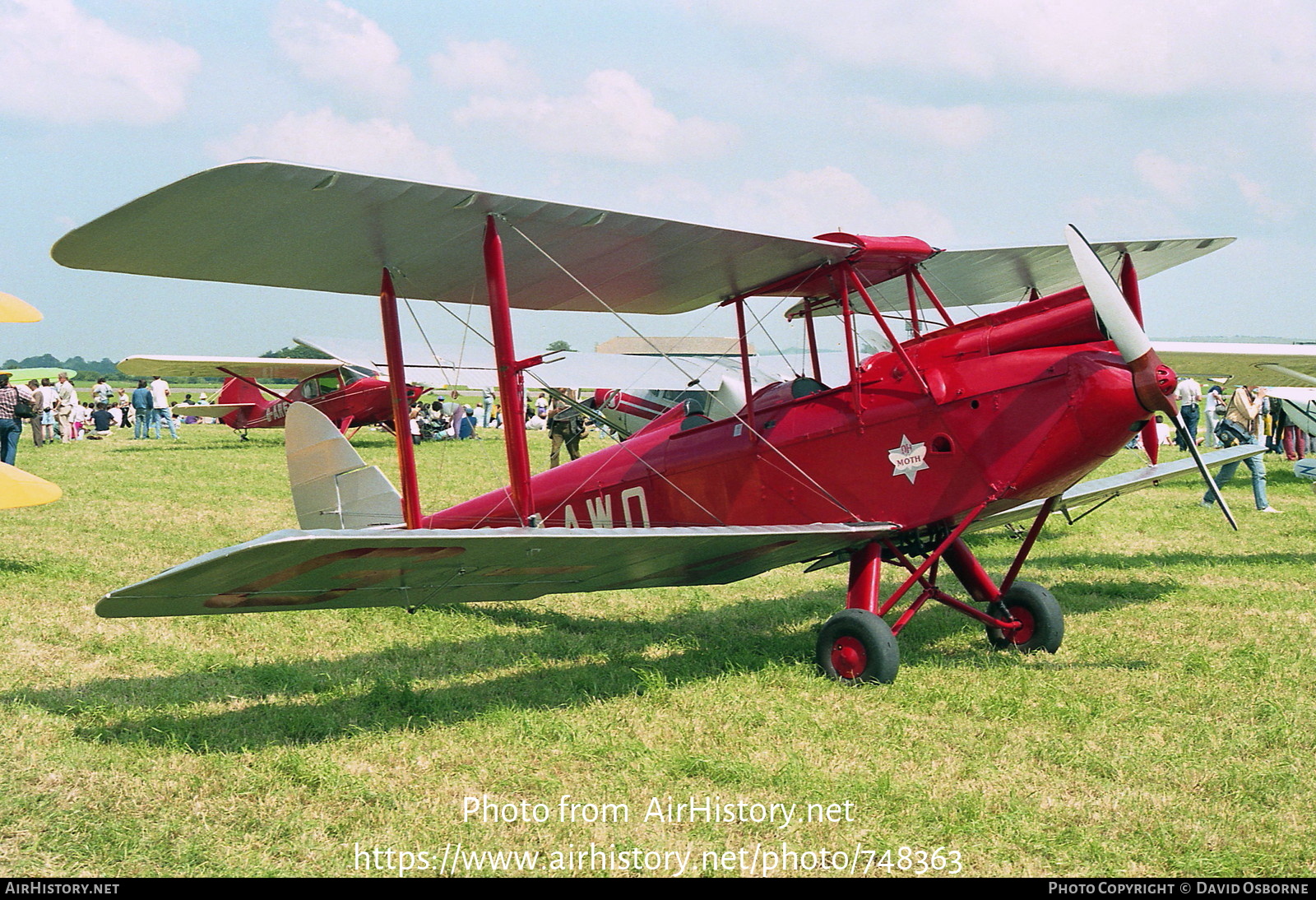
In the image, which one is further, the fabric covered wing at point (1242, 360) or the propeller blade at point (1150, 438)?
the fabric covered wing at point (1242, 360)

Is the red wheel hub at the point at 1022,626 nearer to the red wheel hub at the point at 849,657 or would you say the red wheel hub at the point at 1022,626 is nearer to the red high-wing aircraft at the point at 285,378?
the red wheel hub at the point at 849,657

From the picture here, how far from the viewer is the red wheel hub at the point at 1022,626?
20.6 ft

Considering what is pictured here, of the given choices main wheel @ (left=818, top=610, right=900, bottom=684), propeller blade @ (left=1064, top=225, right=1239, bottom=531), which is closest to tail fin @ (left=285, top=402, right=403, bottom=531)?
main wheel @ (left=818, top=610, right=900, bottom=684)

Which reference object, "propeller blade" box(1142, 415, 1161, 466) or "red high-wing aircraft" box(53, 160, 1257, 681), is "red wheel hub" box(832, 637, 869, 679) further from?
"propeller blade" box(1142, 415, 1161, 466)

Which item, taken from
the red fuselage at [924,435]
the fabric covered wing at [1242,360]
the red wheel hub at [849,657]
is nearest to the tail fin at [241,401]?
the fabric covered wing at [1242,360]

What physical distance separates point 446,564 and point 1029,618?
3.76m

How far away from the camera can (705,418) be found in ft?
22.4

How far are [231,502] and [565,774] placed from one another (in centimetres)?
1133

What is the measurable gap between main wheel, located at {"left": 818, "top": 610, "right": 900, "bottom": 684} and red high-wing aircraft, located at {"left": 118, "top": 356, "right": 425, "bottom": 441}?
20.6 m

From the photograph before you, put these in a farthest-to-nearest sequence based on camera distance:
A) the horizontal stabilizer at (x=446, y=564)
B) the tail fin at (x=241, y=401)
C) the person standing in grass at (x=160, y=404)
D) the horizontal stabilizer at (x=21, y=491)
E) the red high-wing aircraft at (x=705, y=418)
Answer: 1. the tail fin at (x=241, y=401)
2. the person standing in grass at (x=160, y=404)
3. the horizontal stabilizer at (x=21, y=491)
4. the red high-wing aircraft at (x=705, y=418)
5. the horizontal stabilizer at (x=446, y=564)

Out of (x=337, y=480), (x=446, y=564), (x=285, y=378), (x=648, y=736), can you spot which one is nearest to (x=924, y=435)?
(x=648, y=736)

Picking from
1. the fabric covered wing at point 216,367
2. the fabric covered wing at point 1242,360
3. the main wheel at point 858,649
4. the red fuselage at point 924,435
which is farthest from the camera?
the fabric covered wing at point 216,367

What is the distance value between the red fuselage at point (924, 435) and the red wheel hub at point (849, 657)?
733 mm

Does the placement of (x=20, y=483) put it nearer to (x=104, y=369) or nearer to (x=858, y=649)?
(x=858, y=649)
